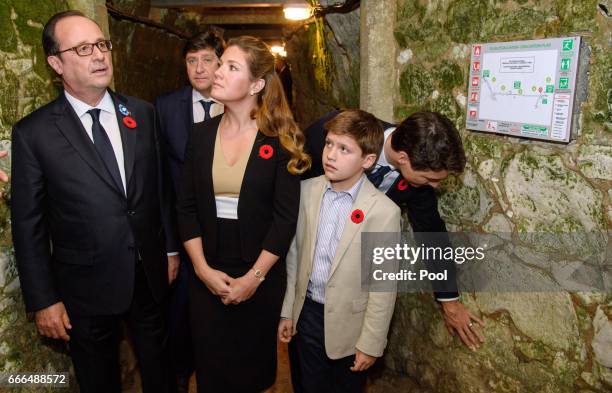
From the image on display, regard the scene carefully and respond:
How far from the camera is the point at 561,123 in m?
1.77

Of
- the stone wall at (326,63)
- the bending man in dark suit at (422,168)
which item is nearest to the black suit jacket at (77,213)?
the bending man in dark suit at (422,168)

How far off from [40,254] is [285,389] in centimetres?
187

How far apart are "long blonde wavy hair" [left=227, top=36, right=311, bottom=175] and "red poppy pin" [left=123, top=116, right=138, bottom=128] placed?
1.77 feet

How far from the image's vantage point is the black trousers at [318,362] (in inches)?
84.9

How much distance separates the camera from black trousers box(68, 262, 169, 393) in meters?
2.14

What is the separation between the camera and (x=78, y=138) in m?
1.97

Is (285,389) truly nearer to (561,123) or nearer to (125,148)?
(125,148)

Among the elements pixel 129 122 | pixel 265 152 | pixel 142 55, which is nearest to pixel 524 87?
pixel 265 152

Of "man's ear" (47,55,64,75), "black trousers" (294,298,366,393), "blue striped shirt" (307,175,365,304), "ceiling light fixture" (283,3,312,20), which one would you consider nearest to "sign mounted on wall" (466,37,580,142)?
"blue striped shirt" (307,175,365,304)

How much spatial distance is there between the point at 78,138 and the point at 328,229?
110cm

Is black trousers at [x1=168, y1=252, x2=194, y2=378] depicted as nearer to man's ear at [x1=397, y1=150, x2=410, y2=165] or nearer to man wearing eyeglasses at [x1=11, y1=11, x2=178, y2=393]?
man wearing eyeglasses at [x1=11, y1=11, x2=178, y2=393]

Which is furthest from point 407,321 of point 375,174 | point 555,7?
point 555,7

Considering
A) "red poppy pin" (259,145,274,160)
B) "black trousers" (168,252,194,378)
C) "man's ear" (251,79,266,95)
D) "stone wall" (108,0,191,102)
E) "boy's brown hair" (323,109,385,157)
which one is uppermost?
"stone wall" (108,0,191,102)

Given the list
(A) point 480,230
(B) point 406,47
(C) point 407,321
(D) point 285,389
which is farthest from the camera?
(D) point 285,389
